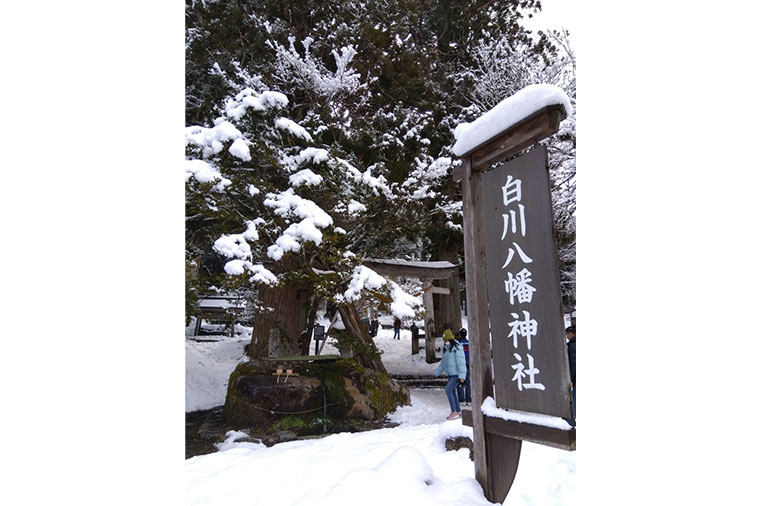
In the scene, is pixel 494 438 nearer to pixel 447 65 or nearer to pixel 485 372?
pixel 485 372

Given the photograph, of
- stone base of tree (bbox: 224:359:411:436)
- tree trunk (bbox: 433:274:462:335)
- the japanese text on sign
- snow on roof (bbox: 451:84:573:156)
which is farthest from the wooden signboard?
tree trunk (bbox: 433:274:462:335)

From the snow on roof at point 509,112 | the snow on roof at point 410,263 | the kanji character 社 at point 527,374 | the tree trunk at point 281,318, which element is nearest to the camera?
the snow on roof at point 509,112

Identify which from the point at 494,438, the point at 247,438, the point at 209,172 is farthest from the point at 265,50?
the point at 494,438

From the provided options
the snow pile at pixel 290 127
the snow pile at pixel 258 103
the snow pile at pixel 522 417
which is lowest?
the snow pile at pixel 522 417

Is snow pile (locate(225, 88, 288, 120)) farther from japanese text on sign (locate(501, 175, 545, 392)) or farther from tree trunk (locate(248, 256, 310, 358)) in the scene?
japanese text on sign (locate(501, 175, 545, 392))

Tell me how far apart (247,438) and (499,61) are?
32.1 ft

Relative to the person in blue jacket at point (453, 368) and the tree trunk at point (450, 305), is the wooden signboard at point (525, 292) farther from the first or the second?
the tree trunk at point (450, 305)

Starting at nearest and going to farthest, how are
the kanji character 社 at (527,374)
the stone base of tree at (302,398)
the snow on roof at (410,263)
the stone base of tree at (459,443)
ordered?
the kanji character 社 at (527,374), the stone base of tree at (459,443), the stone base of tree at (302,398), the snow on roof at (410,263)

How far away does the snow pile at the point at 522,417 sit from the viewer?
270 centimetres

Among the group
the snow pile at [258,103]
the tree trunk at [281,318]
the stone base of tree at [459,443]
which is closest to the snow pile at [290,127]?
the snow pile at [258,103]

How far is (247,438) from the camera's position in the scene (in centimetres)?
673

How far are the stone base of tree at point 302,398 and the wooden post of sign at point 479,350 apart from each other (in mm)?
4656

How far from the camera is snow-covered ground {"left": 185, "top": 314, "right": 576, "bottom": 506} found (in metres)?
3.05

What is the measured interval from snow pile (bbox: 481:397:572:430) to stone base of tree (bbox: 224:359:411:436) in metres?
4.75
